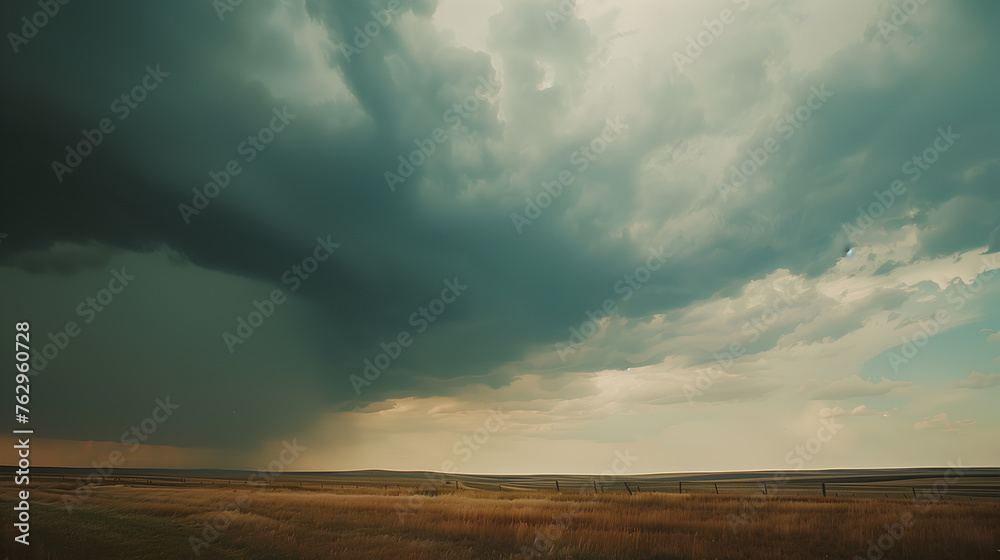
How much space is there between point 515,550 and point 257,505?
18.5m

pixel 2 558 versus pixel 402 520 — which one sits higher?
pixel 2 558

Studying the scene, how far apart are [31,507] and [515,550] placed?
69.1 ft

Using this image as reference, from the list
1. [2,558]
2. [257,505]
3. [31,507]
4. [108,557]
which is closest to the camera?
[2,558]

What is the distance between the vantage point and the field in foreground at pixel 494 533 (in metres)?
12.8

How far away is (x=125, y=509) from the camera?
21469 millimetres

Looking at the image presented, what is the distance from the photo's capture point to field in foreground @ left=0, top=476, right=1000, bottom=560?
12.8 m

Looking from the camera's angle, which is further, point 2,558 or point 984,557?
point 984,557

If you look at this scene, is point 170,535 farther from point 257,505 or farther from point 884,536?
point 884,536

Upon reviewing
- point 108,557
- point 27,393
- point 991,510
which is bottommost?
point 991,510

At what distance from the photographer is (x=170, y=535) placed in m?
15.1

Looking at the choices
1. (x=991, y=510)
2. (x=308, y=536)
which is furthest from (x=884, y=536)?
(x=308, y=536)

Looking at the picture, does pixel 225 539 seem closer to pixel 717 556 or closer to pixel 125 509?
pixel 125 509

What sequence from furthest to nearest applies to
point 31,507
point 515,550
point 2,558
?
point 31,507 < point 515,550 < point 2,558

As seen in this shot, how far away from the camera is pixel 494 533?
16.3 metres
